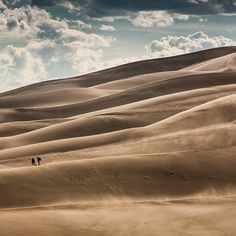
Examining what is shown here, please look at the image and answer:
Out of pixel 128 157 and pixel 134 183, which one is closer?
pixel 134 183

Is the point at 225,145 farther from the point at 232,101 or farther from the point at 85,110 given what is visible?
the point at 85,110

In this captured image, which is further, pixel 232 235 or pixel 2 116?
pixel 2 116

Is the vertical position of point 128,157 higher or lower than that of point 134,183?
higher

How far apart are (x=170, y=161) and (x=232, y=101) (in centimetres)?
2298

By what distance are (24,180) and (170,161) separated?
9.03 metres

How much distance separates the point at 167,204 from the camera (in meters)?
24.0

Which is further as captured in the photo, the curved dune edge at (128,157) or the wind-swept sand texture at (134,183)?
the curved dune edge at (128,157)

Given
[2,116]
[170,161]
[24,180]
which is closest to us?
[24,180]

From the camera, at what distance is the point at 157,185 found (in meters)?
26.5

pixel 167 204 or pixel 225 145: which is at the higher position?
pixel 225 145

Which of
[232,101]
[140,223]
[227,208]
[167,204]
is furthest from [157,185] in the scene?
[232,101]

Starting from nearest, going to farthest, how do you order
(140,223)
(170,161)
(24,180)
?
(140,223)
(24,180)
(170,161)

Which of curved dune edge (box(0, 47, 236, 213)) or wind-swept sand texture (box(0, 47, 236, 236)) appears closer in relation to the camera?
wind-swept sand texture (box(0, 47, 236, 236))

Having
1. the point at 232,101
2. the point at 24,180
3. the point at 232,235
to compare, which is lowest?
the point at 232,235
